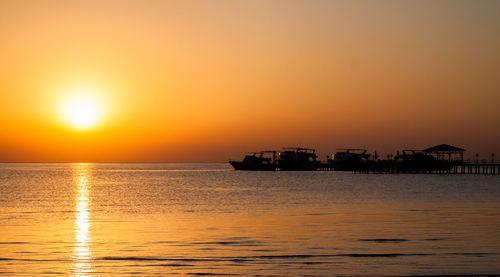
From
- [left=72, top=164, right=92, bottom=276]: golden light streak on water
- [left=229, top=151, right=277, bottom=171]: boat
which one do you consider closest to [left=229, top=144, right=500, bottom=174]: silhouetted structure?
[left=229, top=151, right=277, bottom=171]: boat

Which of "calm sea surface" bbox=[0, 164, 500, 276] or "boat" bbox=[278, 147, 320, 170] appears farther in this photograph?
"boat" bbox=[278, 147, 320, 170]

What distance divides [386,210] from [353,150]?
5448 inches

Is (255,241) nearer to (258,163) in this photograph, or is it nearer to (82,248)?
(82,248)

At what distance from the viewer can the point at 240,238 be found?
30.4 metres

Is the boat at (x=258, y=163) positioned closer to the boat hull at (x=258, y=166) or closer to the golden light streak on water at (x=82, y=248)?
the boat hull at (x=258, y=166)

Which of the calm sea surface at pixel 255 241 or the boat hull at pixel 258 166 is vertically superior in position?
the boat hull at pixel 258 166

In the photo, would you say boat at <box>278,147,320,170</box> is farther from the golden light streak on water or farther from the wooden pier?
the golden light streak on water

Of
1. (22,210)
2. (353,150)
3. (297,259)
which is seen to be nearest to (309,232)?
(297,259)

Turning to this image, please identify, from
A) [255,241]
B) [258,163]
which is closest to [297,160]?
[258,163]

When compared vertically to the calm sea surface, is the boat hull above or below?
above

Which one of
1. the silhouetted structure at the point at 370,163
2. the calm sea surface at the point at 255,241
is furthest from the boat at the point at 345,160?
the calm sea surface at the point at 255,241

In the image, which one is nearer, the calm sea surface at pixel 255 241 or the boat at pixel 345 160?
Answer: the calm sea surface at pixel 255 241

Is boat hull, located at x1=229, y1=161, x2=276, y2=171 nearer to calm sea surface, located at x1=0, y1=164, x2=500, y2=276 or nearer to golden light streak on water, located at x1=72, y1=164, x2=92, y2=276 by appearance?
calm sea surface, located at x1=0, y1=164, x2=500, y2=276

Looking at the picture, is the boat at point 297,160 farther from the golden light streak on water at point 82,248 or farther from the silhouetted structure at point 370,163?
the golden light streak on water at point 82,248
